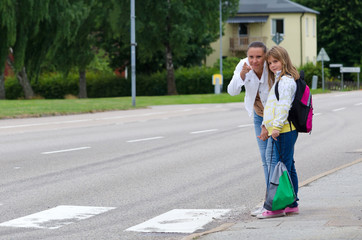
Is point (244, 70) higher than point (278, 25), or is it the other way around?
point (278, 25)

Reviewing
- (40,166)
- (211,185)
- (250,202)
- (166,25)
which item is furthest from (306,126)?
(166,25)

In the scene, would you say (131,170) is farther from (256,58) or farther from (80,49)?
(80,49)

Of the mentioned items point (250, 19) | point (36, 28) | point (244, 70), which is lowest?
point (244, 70)

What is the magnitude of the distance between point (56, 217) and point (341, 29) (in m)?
74.8

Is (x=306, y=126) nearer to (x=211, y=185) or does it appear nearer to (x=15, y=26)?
(x=211, y=185)

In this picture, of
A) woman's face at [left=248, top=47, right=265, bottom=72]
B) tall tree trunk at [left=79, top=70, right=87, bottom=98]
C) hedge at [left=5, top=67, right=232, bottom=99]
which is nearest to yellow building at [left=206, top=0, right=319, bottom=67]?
hedge at [left=5, top=67, right=232, bottom=99]

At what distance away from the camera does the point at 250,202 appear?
28.8 ft

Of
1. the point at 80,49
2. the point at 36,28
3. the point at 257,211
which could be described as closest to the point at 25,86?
the point at 80,49

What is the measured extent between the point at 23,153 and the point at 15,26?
2337 centimetres

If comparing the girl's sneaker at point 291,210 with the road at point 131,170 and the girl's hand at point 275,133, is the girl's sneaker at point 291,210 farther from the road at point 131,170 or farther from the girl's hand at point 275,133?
the girl's hand at point 275,133

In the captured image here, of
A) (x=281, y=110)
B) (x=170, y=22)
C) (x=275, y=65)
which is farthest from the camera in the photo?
(x=170, y=22)

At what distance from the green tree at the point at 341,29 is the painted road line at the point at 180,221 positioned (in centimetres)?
7381

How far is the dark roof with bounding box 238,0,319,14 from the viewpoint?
76.0 meters

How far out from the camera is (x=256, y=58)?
7.57 m
